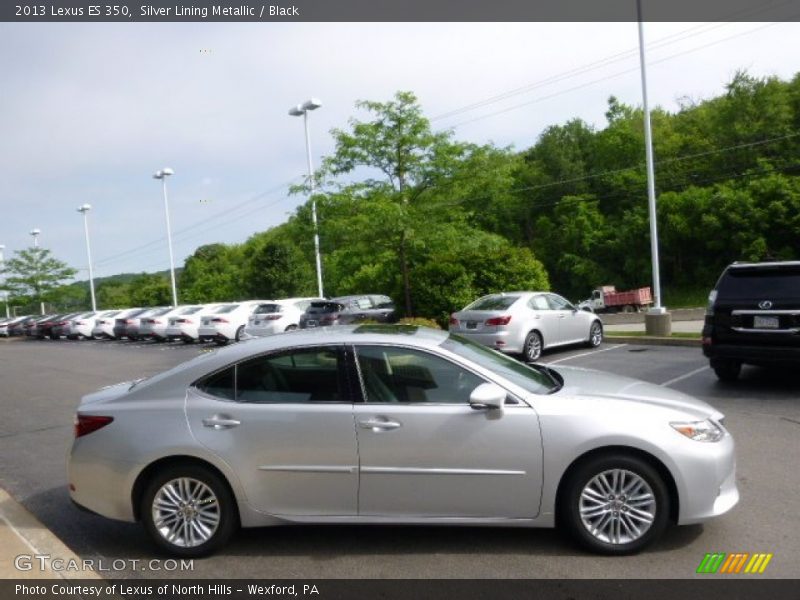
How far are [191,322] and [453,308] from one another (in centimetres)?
1152

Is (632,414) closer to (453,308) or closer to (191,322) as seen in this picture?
(453,308)

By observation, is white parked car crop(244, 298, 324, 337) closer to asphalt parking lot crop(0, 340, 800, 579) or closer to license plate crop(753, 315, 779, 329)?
asphalt parking lot crop(0, 340, 800, 579)

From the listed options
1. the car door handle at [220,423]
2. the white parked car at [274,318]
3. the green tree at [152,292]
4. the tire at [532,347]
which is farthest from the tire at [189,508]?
the green tree at [152,292]

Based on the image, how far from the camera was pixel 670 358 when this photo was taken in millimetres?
12602

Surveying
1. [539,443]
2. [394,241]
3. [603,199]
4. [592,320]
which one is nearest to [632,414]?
[539,443]

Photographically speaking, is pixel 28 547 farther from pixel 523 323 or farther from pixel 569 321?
pixel 569 321

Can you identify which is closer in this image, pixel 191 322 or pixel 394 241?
pixel 394 241

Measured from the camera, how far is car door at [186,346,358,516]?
4.24 m

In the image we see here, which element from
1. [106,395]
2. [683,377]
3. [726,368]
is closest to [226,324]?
[683,377]

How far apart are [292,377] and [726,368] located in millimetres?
7645

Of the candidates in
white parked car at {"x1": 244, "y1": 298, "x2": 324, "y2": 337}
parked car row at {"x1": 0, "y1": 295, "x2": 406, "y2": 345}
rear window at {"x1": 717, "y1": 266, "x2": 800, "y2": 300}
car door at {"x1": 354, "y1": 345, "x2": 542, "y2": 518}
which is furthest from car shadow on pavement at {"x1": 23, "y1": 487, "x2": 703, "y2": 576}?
white parked car at {"x1": 244, "y1": 298, "x2": 324, "y2": 337}

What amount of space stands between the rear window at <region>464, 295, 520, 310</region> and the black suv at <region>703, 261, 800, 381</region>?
15.2 feet

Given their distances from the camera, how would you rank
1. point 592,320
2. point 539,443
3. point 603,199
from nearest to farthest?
1. point 539,443
2. point 592,320
3. point 603,199

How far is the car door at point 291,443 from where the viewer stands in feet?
13.9
